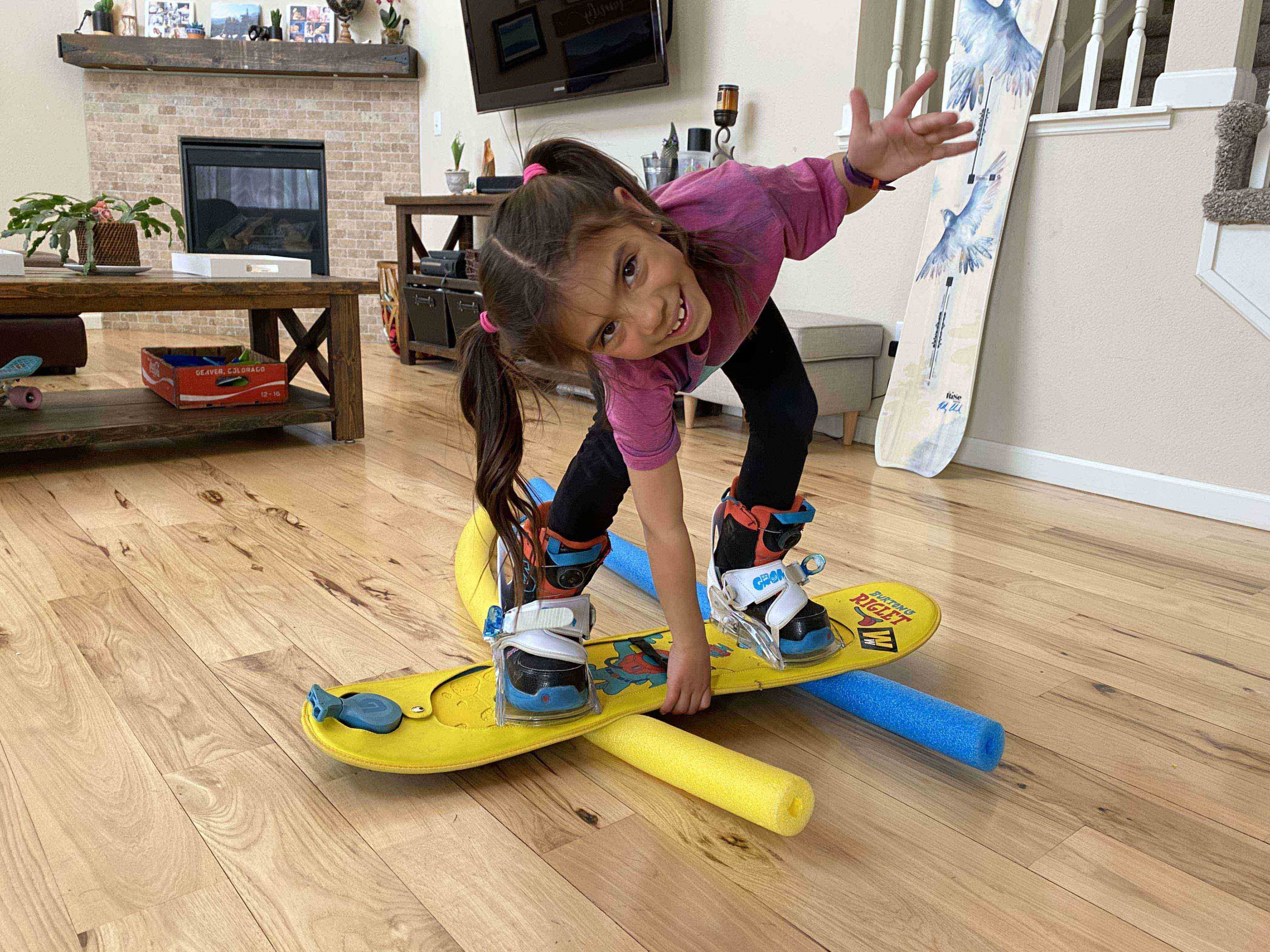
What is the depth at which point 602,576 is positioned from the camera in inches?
63.6

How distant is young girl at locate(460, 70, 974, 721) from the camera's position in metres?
0.85

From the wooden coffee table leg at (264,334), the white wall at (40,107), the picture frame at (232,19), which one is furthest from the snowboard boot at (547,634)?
the white wall at (40,107)

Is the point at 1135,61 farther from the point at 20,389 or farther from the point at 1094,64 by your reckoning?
the point at 20,389

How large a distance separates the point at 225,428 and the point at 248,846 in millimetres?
1699

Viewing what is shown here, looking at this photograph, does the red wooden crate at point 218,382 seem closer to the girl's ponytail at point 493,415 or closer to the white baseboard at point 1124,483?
the girl's ponytail at point 493,415

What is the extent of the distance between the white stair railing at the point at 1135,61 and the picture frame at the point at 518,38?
213cm

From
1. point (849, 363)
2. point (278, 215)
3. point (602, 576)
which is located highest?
point (278, 215)

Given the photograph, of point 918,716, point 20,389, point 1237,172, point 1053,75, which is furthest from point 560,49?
point 918,716

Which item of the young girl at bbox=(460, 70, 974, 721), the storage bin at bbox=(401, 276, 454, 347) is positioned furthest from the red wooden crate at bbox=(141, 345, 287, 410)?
the young girl at bbox=(460, 70, 974, 721)

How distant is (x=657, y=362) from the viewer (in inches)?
37.9

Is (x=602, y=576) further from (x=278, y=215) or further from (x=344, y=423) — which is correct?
(x=278, y=215)

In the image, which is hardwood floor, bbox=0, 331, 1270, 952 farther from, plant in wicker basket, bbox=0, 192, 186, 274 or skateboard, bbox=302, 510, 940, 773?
plant in wicker basket, bbox=0, 192, 186, 274

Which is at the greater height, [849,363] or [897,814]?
[849,363]

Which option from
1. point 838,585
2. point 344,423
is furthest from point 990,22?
point 344,423
